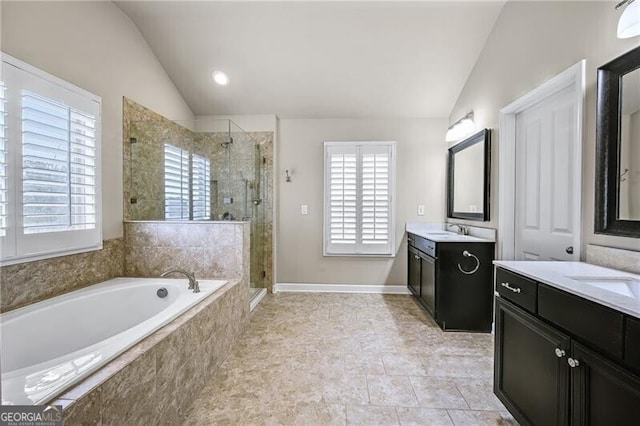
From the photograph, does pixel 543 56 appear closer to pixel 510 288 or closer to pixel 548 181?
pixel 548 181

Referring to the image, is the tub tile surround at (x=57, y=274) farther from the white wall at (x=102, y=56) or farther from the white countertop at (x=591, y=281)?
the white countertop at (x=591, y=281)

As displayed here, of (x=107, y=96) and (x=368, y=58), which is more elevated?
(x=368, y=58)

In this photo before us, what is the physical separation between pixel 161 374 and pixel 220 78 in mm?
3023

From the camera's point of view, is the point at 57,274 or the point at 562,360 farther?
the point at 57,274

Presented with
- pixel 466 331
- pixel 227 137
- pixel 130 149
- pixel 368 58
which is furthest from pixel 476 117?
pixel 130 149

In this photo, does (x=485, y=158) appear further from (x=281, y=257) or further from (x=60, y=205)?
(x=60, y=205)

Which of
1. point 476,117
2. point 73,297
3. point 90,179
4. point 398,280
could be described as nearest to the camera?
point 73,297

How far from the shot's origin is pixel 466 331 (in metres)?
2.75

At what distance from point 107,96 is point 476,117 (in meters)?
3.47

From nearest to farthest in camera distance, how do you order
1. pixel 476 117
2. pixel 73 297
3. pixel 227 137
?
pixel 73 297 < pixel 476 117 < pixel 227 137

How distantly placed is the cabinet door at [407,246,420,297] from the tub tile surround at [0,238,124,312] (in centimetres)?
298

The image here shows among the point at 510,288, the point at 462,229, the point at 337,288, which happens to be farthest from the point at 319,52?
the point at 337,288

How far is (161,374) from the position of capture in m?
1.42

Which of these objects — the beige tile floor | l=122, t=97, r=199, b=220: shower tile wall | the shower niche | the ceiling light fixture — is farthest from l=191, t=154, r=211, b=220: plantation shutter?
the ceiling light fixture
